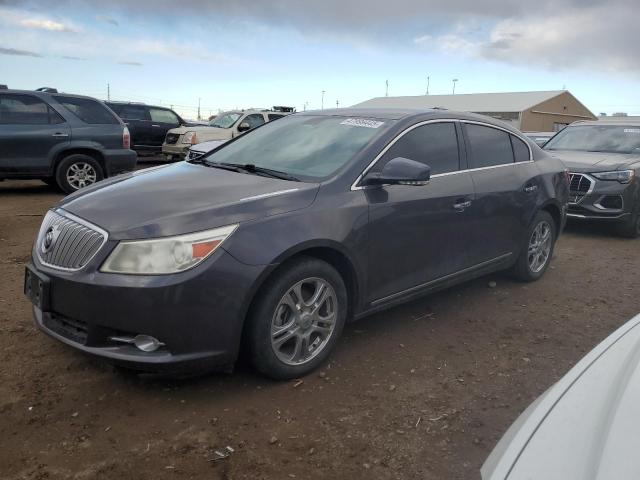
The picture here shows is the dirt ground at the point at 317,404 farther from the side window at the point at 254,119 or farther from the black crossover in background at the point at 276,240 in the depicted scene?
the side window at the point at 254,119

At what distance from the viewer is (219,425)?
290 cm

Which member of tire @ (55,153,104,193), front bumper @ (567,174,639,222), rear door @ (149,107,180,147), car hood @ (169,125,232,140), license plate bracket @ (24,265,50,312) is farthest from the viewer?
rear door @ (149,107,180,147)

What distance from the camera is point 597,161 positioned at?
799 centimetres

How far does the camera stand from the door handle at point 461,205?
423 centimetres

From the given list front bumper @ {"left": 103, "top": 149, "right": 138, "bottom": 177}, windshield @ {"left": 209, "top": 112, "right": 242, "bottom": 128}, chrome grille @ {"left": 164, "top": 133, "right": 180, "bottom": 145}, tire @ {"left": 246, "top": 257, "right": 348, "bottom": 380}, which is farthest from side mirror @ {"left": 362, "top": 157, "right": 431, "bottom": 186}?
windshield @ {"left": 209, "top": 112, "right": 242, "bottom": 128}

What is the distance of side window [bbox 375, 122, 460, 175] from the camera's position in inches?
157

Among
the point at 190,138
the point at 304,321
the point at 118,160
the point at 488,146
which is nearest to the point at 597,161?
the point at 488,146

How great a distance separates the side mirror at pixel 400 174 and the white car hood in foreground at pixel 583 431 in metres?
1.82

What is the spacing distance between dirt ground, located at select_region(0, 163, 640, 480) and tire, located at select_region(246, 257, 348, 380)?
0.47 ft

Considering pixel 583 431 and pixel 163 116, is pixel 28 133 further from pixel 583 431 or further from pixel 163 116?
pixel 583 431

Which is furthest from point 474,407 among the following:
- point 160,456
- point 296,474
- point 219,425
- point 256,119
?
point 256,119

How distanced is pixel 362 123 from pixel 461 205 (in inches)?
38.7

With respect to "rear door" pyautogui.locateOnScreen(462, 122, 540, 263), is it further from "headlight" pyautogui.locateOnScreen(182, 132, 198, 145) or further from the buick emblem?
"headlight" pyautogui.locateOnScreen(182, 132, 198, 145)

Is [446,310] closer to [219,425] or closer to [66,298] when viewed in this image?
[219,425]
